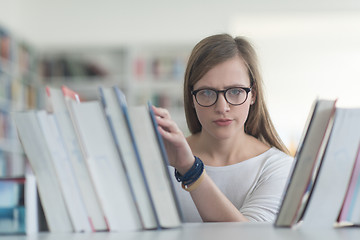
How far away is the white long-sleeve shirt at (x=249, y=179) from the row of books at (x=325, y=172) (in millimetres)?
531

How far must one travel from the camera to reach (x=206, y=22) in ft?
17.9

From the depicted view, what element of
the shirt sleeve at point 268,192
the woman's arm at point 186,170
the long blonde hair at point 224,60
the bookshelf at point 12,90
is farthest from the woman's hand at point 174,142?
the bookshelf at point 12,90

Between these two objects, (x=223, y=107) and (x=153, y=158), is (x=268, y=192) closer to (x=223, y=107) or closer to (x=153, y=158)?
(x=223, y=107)

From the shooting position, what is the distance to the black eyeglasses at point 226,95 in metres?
1.27

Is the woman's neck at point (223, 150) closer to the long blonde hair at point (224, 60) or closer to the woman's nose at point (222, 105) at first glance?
the long blonde hair at point (224, 60)

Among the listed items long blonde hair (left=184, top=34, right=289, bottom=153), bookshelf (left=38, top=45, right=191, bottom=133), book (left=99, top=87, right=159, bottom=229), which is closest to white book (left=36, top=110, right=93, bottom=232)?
book (left=99, top=87, right=159, bottom=229)

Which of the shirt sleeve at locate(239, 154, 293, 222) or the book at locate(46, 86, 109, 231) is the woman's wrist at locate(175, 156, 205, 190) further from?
the shirt sleeve at locate(239, 154, 293, 222)

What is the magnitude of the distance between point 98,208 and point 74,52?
5006mm

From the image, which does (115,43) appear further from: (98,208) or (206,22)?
(98,208)

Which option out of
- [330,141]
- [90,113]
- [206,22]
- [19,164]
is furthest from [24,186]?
[206,22]

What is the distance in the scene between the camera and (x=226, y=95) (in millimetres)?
1271

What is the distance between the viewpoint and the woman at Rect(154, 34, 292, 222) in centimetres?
128

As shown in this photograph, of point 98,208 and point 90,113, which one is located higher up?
point 90,113

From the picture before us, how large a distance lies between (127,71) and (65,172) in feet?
15.1
